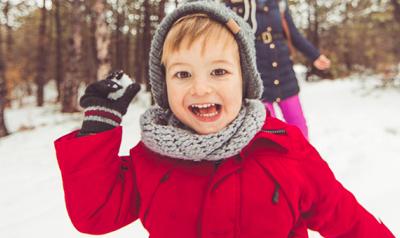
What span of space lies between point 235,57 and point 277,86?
1.75 metres

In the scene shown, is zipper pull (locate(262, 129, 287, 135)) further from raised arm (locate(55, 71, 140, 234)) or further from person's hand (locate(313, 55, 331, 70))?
person's hand (locate(313, 55, 331, 70))

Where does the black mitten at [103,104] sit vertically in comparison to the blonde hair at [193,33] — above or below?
below

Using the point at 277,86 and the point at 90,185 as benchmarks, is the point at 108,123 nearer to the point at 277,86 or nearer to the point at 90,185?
the point at 90,185

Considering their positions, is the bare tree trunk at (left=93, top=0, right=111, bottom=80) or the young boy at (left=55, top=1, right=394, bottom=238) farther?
the bare tree trunk at (left=93, top=0, right=111, bottom=80)

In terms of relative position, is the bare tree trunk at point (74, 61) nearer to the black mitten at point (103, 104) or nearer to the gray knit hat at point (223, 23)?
the gray knit hat at point (223, 23)

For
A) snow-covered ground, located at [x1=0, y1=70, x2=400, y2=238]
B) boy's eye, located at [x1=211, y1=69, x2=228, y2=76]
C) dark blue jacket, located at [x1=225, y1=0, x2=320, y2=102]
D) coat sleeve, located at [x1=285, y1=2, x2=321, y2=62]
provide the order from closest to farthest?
1. boy's eye, located at [x1=211, y1=69, x2=228, y2=76]
2. snow-covered ground, located at [x1=0, y1=70, x2=400, y2=238]
3. dark blue jacket, located at [x1=225, y1=0, x2=320, y2=102]
4. coat sleeve, located at [x1=285, y1=2, x2=321, y2=62]

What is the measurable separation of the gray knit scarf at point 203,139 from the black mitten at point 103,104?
0.15 m

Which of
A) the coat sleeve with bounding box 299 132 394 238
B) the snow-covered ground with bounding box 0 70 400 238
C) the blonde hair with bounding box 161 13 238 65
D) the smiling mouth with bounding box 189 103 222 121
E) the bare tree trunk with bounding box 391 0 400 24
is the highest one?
the bare tree trunk with bounding box 391 0 400 24

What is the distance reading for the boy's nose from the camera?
4.49ft

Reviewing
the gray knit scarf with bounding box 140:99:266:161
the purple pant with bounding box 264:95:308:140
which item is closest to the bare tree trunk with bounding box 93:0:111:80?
the purple pant with bounding box 264:95:308:140

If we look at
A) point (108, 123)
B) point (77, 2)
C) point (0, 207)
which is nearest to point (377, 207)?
point (108, 123)

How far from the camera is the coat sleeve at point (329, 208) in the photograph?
1.49m

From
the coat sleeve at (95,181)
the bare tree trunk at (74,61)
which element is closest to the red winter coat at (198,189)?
the coat sleeve at (95,181)

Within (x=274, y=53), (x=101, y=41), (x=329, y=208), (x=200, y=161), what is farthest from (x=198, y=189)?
(x=101, y=41)
